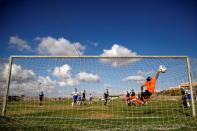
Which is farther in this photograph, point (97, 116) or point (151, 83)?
point (151, 83)

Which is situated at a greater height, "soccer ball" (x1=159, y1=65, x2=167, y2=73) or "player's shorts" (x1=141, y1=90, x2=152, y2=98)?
"soccer ball" (x1=159, y1=65, x2=167, y2=73)

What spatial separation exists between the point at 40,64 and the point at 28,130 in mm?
4366

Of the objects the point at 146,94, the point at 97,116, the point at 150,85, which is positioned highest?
the point at 150,85

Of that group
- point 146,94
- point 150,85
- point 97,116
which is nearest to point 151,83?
point 150,85

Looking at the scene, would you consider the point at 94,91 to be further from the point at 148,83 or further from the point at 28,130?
the point at 28,130

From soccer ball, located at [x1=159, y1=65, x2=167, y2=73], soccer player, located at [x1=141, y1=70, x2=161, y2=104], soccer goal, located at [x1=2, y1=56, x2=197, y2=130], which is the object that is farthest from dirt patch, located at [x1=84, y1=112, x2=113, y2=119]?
soccer ball, located at [x1=159, y1=65, x2=167, y2=73]

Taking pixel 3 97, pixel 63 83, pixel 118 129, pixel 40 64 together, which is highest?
pixel 40 64

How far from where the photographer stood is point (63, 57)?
33.9 ft

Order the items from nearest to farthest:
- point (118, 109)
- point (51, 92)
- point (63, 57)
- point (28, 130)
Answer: point (28, 130), point (51, 92), point (63, 57), point (118, 109)

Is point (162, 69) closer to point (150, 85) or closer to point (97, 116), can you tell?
point (150, 85)

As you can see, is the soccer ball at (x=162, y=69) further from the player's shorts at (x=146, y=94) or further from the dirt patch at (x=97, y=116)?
the dirt patch at (x=97, y=116)

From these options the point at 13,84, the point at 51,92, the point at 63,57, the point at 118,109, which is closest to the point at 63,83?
the point at 51,92

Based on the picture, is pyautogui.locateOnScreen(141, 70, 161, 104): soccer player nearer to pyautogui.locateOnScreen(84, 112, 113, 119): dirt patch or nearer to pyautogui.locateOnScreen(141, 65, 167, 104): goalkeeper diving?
pyautogui.locateOnScreen(141, 65, 167, 104): goalkeeper diving

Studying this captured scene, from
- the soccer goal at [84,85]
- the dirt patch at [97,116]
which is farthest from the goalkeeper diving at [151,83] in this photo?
the dirt patch at [97,116]
